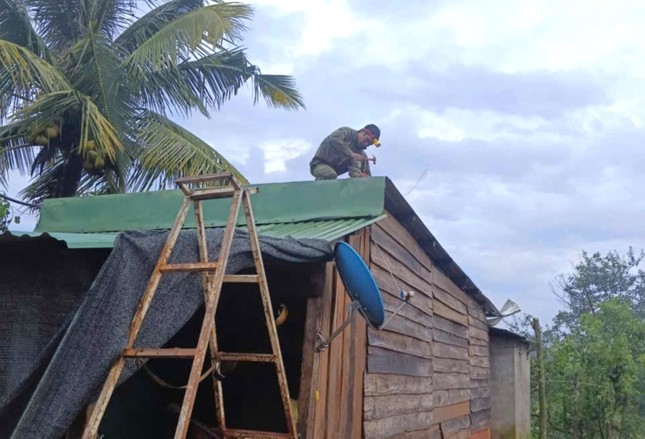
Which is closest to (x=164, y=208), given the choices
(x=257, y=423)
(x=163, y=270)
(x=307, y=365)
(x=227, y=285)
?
(x=227, y=285)

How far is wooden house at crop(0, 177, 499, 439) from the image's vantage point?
4.33 metres

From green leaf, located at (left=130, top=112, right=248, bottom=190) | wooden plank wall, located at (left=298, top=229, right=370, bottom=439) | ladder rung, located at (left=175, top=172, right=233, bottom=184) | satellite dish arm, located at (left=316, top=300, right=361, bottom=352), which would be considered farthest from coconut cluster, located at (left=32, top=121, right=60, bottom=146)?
ladder rung, located at (left=175, top=172, right=233, bottom=184)

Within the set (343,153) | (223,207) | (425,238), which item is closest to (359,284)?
(223,207)

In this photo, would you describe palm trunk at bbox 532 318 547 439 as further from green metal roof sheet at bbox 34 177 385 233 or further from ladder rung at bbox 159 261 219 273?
ladder rung at bbox 159 261 219 273

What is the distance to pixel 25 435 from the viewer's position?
2641 mm

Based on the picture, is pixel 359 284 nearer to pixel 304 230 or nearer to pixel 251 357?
pixel 251 357

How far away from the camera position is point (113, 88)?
395 inches

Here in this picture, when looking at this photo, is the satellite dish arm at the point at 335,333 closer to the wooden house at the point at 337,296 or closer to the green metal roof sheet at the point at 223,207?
the wooden house at the point at 337,296

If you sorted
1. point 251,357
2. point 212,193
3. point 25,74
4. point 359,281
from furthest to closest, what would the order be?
point 25,74 → point 359,281 → point 251,357 → point 212,193

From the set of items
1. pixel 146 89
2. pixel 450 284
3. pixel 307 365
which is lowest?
pixel 307 365

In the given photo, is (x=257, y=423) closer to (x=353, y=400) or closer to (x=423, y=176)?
(x=353, y=400)

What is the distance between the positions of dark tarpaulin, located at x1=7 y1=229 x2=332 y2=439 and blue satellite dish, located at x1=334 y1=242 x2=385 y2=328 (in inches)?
24.6

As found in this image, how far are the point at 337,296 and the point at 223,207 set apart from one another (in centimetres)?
156

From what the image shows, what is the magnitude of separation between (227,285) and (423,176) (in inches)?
106
